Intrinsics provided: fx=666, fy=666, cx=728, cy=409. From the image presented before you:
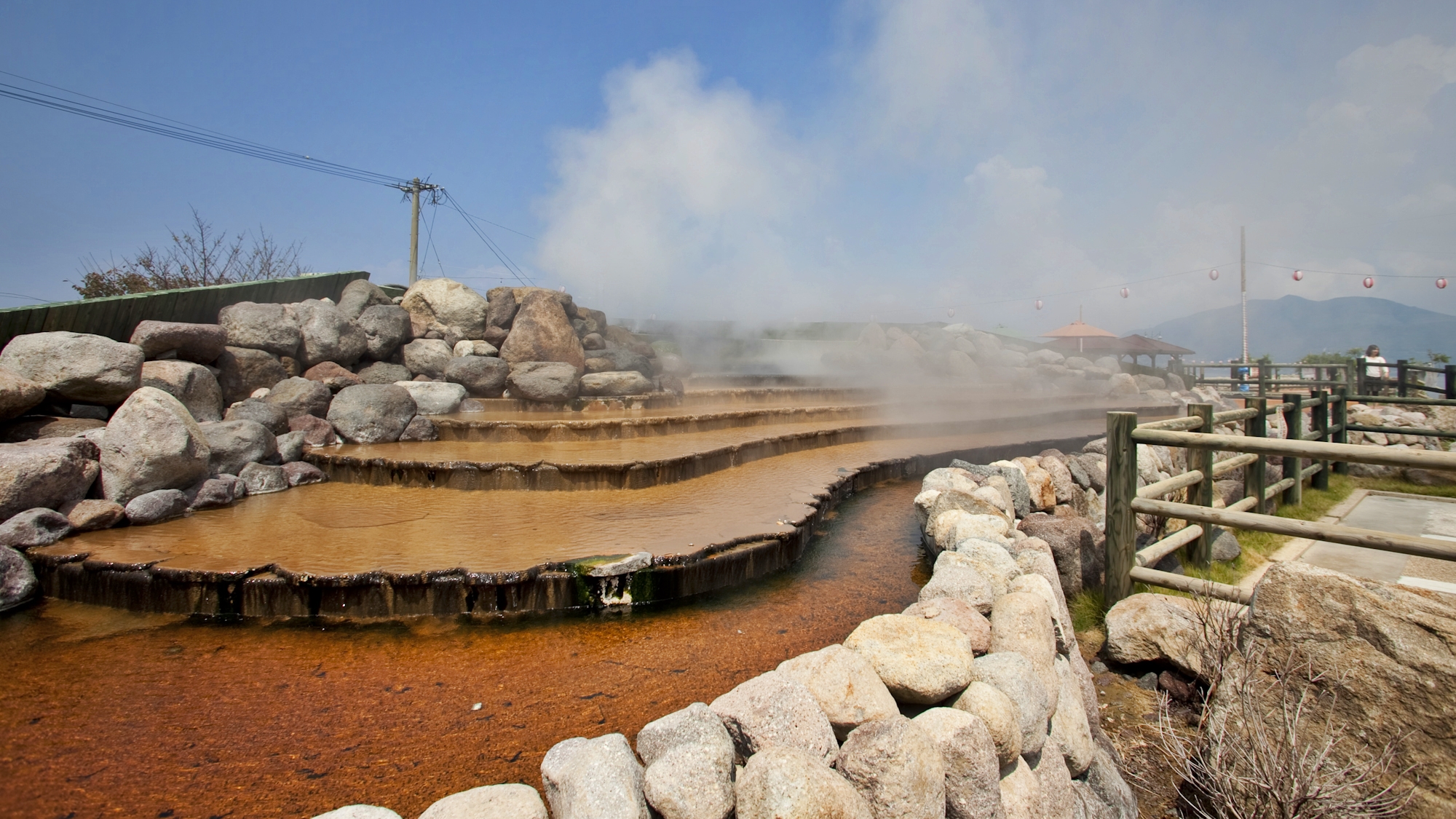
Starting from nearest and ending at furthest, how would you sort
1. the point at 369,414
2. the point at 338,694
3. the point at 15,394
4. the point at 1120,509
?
the point at 338,694
the point at 1120,509
the point at 15,394
the point at 369,414

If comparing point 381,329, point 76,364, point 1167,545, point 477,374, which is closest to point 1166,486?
point 1167,545

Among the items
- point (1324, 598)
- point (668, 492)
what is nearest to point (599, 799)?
point (1324, 598)

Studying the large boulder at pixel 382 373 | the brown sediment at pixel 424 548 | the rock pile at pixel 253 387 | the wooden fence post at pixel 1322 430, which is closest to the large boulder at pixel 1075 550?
the brown sediment at pixel 424 548

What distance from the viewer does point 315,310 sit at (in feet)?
31.7

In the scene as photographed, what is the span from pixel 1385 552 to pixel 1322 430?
12.3ft

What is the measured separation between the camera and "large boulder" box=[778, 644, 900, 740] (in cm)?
223

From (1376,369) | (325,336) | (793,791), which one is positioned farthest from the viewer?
(1376,369)

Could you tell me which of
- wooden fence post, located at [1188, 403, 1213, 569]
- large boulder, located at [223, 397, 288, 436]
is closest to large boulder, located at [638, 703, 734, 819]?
wooden fence post, located at [1188, 403, 1213, 569]

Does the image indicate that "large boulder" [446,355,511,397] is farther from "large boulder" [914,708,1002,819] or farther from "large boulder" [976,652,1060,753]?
"large boulder" [914,708,1002,819]

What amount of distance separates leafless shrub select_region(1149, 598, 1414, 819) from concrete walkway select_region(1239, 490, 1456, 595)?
582 millimetres

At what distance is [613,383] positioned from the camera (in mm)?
11273

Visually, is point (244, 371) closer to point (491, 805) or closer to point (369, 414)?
point (369, 414)

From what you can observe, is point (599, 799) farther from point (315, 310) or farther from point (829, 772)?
point (315, 310)

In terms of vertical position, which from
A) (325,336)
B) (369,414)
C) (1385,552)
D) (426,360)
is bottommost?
(1385,552)
